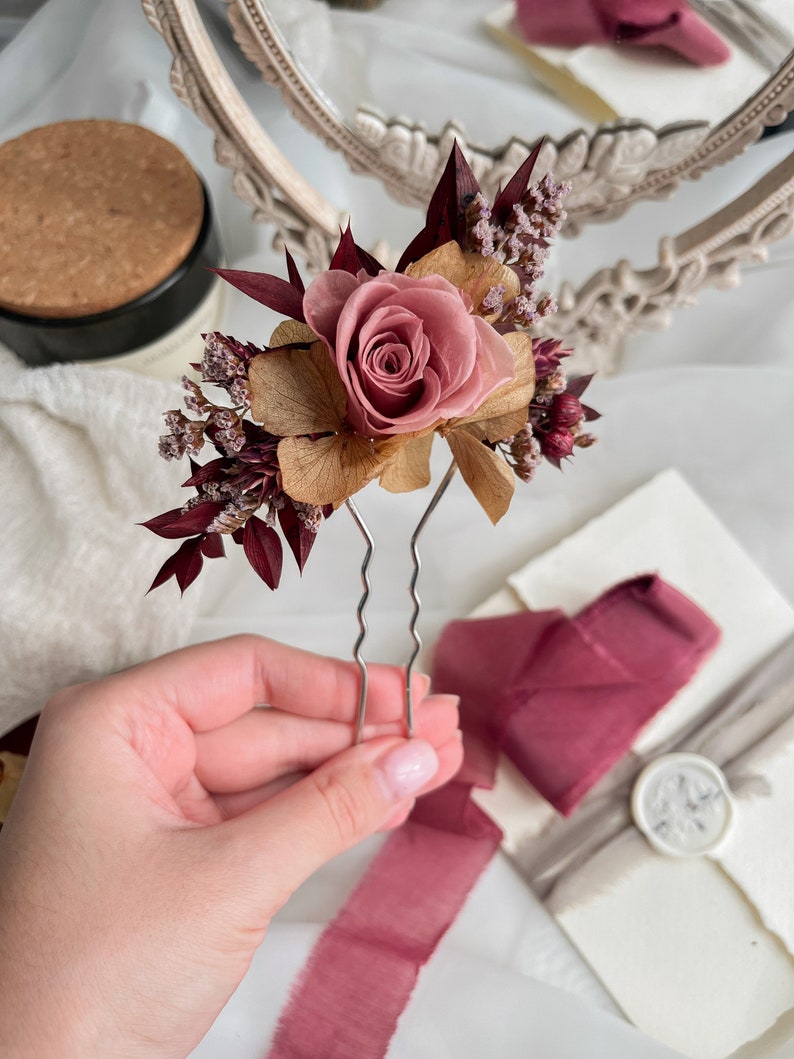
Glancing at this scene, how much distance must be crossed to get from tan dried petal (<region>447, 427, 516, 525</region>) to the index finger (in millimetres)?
220

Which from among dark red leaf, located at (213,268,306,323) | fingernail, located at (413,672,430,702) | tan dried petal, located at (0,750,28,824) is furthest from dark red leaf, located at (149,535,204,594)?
tan dried petal, located at (0,750,28,824)

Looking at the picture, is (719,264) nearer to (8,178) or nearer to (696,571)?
(696,571)

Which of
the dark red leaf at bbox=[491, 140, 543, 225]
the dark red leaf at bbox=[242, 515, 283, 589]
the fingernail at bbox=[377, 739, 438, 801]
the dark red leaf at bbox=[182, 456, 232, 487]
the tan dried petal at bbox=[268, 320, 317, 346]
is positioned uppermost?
the dark red leaf at bbox=[491, 140, 543, 225]

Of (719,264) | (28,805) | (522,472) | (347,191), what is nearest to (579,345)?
(719,264)

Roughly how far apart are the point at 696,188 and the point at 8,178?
0.50 metres

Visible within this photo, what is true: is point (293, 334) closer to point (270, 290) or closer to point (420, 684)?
point (270, 290)

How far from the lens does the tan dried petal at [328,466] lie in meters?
0.36

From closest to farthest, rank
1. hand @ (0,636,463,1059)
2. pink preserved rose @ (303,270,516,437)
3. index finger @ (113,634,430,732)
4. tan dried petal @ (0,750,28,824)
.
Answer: pink preserved rose @ (303,270,516,437), hand @ (0,636,463,1059), index finger @ (113,634,430,732), tan dried petal @ (0,750,28,824)

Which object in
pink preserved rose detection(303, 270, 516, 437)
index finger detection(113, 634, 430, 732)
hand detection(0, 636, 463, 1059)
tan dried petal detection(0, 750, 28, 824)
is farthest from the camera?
tan dried petal detection(0, 750, 28, 824)

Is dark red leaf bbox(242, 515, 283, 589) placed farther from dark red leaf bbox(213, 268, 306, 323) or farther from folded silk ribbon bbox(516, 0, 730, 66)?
folded silk ribbon bbox(516, 0, 730, 66)

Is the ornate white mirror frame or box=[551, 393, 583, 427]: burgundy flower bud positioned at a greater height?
the ornate white mirror frame

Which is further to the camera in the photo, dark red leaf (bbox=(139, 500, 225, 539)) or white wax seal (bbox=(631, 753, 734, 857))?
white wax seal (bbox=(631, 753, 734, 857))

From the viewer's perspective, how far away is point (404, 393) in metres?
0.33

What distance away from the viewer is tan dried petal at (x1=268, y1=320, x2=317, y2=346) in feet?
1.22
